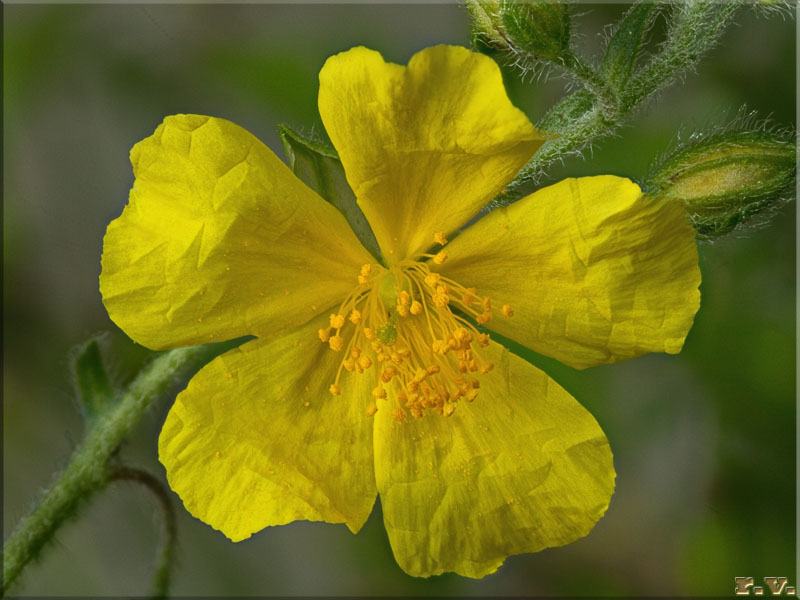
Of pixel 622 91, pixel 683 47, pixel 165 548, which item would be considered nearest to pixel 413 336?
pixel 622 91

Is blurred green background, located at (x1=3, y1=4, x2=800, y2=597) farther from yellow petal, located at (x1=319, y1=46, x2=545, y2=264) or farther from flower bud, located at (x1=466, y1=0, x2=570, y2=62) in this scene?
yellow petal, located at (x1=319, y1=46, x2=545, y2=264)

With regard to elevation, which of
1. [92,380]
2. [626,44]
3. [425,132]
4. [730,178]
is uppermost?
[626,44]

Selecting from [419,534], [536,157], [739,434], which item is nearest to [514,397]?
[419,534]

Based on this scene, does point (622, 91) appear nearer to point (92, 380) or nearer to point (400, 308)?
point (400, 308)

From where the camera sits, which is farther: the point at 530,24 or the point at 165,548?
the point at 165,548

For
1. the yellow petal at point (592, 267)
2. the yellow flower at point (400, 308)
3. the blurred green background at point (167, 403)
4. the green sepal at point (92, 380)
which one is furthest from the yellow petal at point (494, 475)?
the blurred green background at point (167, 403)

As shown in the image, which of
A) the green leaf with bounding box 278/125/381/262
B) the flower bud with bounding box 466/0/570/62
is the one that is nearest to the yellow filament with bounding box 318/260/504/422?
the green leaf with bounding box 278/125/381/262
